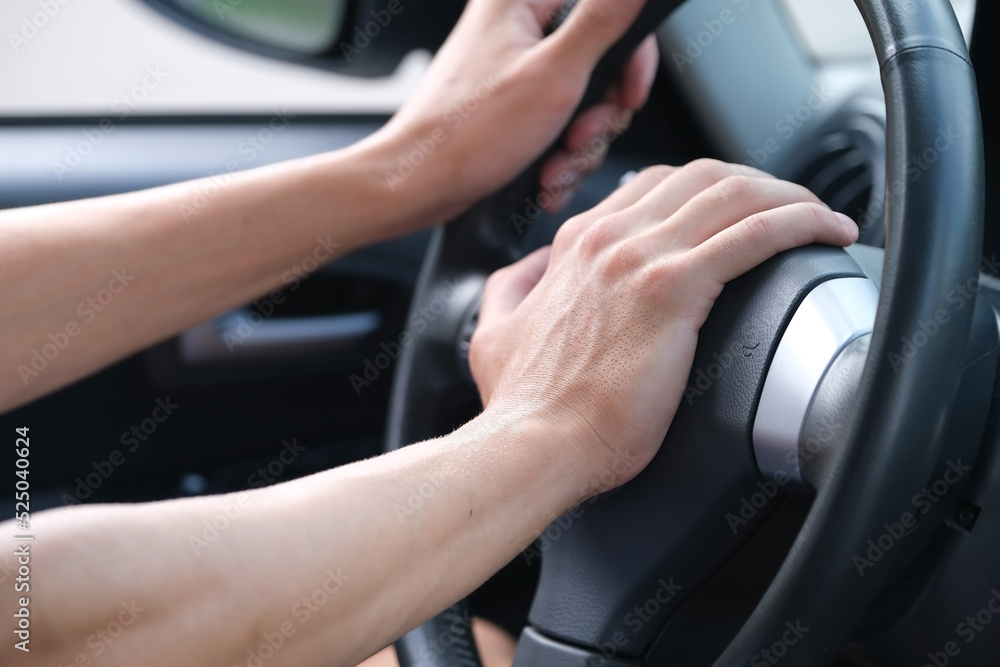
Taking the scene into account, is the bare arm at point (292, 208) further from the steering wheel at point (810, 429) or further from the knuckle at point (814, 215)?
the knuckle at point (814, 215)

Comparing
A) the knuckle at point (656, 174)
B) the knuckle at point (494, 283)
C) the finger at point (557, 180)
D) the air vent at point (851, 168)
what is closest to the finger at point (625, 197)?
the knuckle at point (656, 174)

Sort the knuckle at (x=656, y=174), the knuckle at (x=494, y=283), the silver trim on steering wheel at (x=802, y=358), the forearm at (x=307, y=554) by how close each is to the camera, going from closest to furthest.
Answer: 1. the forearm at (x=307, y=554)
2. the silver trim on steering wheel at (x=802, y=358)
3. the knuckle at (x=656, y=174)
4. the knuckle at (x=494, y=283)

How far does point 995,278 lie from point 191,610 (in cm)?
65

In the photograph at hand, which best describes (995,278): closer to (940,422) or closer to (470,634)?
(940,422)

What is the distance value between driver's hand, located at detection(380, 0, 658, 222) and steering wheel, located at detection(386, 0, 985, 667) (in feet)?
0.20

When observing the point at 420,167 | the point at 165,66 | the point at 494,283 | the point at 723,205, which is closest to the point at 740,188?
the point at 723,205

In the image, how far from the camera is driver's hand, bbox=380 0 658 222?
827 millimetres

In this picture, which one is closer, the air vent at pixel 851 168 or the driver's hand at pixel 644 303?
the driver's hand at pixel 644 303

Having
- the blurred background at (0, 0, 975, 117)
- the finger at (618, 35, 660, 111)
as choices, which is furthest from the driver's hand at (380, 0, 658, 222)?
the blurred background at (0, 0, 975, 117)

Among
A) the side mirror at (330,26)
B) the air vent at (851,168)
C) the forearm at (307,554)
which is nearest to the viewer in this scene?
the forearm at (307,554)

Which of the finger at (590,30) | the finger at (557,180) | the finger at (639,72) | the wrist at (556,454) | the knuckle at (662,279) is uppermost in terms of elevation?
the finger at (590,30)

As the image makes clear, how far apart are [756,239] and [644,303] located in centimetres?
8

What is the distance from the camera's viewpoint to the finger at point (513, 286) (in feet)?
2.45

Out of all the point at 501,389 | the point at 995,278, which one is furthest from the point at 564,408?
the point at 995,278
